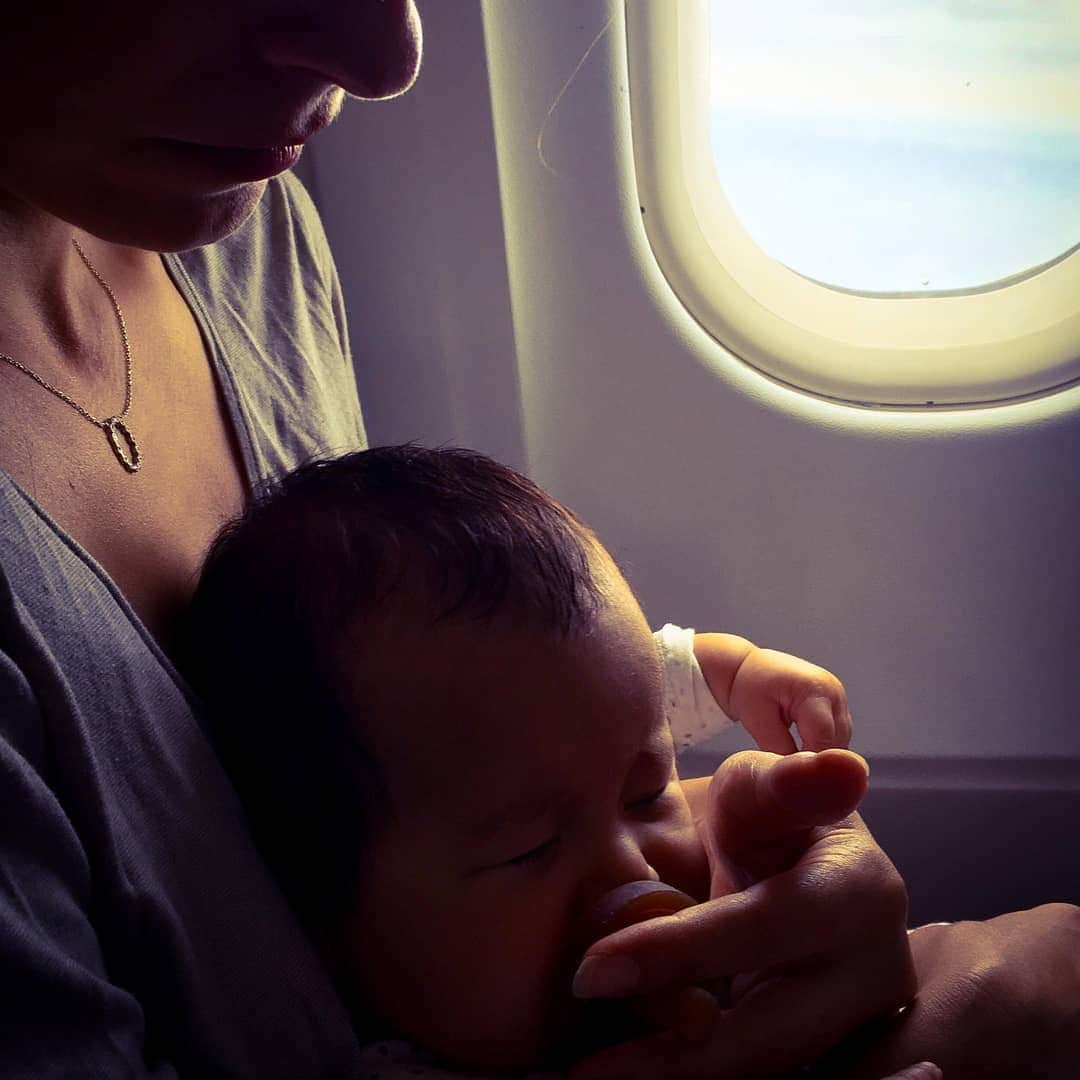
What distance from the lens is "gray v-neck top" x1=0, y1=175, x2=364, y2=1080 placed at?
1.78ft

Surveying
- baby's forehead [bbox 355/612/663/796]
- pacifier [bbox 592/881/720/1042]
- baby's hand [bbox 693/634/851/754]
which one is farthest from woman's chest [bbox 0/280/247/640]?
baby's hand [bbox 693/634/851/754]

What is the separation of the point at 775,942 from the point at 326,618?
0.36 meters

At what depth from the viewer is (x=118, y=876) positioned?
1.96 feet

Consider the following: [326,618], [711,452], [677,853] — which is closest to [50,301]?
[326,618]

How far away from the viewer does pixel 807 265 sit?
1314 millimetres

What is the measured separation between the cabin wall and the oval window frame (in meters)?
0.02

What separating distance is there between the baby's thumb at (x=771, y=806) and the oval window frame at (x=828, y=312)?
63 centimetres

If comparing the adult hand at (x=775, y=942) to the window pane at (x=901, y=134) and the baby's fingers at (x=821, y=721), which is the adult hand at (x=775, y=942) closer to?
the baby's fingers at (x=821, y=721)

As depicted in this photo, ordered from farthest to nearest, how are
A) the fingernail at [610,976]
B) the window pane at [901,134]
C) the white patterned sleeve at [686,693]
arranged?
the window pane at [901,134]
the white patterned sleeve at [686,693]
the fingernail at [610,976]

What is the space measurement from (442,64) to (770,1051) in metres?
1.00

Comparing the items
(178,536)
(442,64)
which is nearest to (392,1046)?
(178,536)

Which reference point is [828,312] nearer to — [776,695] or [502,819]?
[776,695]

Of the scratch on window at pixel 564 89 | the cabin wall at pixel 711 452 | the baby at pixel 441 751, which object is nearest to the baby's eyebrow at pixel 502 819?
the baby at pixel 441 751

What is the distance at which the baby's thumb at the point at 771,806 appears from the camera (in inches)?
Answer: 27.8
